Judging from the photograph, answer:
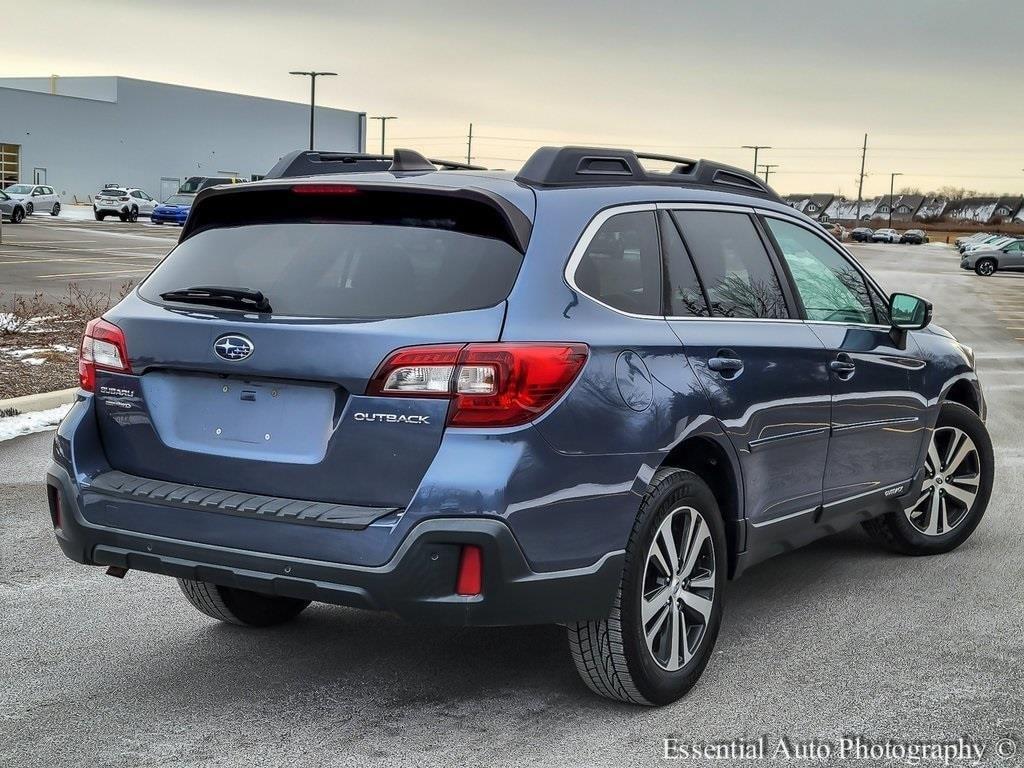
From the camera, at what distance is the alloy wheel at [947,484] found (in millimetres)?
6426

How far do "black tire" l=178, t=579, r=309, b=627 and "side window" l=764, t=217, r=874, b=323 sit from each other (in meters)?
2.43

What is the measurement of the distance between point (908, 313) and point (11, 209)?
4806 cm

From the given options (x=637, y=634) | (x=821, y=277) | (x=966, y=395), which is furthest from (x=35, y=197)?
(x=637, y=634)

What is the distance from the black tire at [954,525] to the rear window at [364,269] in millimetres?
3154

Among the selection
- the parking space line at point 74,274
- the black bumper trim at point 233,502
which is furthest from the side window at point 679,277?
the parking space line at point 74,274

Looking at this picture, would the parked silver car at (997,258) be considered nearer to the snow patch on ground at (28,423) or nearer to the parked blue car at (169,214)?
the parked blue car at (169,214)

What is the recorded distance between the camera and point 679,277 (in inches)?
181

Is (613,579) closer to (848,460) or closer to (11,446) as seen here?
(848,460)

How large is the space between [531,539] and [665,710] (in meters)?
0.96

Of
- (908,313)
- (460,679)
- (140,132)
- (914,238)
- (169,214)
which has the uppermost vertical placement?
(140,132)

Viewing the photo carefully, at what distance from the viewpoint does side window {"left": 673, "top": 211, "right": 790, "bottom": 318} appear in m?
4.75

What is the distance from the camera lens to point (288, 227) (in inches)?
167

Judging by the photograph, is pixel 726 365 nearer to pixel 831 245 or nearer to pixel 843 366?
pixel 843 366

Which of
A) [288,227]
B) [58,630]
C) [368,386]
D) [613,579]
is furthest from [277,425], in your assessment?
[58,630]
